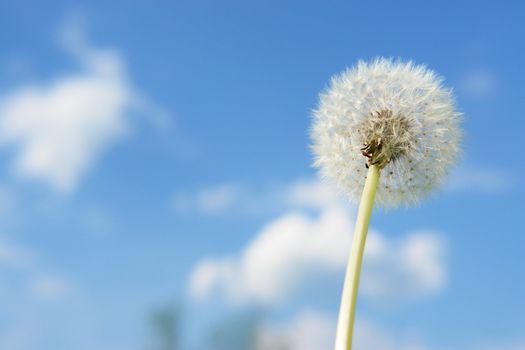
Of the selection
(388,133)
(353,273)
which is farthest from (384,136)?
(353,273)

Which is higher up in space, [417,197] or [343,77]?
[343,77]

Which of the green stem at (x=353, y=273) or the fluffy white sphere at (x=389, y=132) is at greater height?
the fluffy white sphere at (x=389, y=132)

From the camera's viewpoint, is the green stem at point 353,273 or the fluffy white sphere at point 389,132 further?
the fluffy white sphere at point 389,132

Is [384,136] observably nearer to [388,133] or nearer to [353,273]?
[388,133]

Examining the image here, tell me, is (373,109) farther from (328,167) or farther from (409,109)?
(328,167)

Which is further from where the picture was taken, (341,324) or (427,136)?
(427,136)

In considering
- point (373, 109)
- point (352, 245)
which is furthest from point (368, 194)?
point (373, 109)
